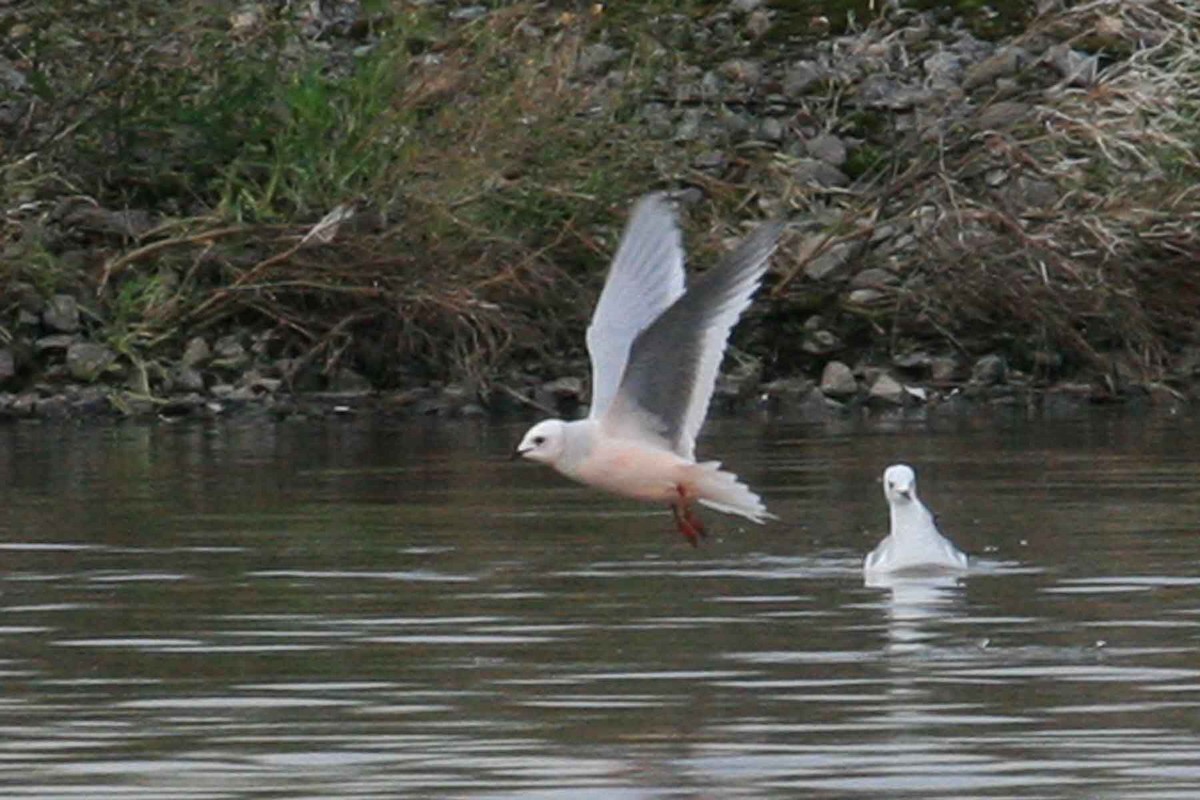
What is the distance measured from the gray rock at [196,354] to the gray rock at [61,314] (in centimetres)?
72

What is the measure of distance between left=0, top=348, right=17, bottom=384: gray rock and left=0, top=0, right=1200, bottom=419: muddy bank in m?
0.02

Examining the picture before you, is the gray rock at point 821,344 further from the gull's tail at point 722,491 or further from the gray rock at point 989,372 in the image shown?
the gull's tail at point 722,491

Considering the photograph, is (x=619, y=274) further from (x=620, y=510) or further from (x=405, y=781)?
(x=405, y=781)

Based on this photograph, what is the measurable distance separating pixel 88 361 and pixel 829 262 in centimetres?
470

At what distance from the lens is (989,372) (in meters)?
24.5

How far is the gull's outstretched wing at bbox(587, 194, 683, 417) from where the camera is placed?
14.2 meters

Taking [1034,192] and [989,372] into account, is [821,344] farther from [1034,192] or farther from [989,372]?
[1034,192]

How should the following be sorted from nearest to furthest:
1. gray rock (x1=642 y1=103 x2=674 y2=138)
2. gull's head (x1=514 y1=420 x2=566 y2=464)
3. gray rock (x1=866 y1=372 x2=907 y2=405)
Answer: gull's head (x1=514 y1=420 x2=566 y2=464), gray rock (x1=866 y1=372 x2=907 y2=405), gray rock (x1=642 y1=103 x2=674 y2=138)

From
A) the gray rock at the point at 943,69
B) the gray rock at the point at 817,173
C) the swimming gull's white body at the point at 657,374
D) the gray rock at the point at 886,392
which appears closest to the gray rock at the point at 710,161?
the gray rock at the point at 817,173

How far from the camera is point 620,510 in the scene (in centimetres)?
1706

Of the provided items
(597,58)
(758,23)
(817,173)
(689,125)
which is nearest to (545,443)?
(817,173)

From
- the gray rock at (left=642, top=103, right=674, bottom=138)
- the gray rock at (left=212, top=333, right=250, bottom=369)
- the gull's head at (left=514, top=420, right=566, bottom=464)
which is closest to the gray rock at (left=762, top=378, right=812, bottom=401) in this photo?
the gray rock at (left=642, top=103, right=674, bottom=138)

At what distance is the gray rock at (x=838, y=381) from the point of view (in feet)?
79.2

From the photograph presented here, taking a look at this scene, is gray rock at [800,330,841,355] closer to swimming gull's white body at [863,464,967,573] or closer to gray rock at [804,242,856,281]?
gray rock at [804,242,856,281]
